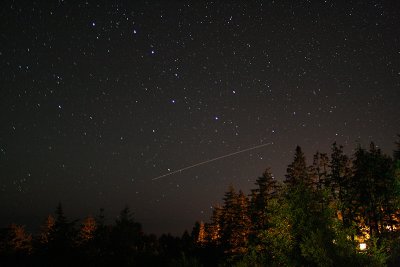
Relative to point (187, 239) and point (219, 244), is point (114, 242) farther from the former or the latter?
point (187, 239)

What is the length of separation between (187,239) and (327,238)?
275 feet

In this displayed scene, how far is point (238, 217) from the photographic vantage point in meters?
58.4

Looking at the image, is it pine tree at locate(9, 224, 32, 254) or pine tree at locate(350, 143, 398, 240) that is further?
pine tree at locate(9, 224, 32, 254)

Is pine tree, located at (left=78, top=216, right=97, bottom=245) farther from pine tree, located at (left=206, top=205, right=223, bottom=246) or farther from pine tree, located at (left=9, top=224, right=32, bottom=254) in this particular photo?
pine tree, located at (left=206, top=205, right=223, bottom=246)

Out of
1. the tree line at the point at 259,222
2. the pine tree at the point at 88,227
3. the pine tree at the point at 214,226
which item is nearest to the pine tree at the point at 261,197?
the tree line at the point at 259,222

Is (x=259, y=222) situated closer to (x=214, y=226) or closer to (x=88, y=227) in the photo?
(x=214, y=226)

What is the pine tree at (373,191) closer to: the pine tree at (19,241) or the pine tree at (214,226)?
the pine tree at (214,226)

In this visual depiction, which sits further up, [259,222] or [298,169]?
[298,169]

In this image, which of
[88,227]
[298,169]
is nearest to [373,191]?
[298,169]

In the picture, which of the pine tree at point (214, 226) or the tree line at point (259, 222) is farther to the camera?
the pine tree at point (214, 226)

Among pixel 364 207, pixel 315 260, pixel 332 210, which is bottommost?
pixel 315 260

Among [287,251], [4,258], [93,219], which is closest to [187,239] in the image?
[93,219]

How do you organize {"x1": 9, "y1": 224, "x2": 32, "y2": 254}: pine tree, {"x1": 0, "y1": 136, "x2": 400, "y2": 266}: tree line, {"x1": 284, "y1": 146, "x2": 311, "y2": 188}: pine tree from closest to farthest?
{"x1": 0, "y1": 136, "x2": 400, "y2": 266}: tree line
{"x1": 284, "y1": 146, "x2": 311, "y2": 188}: pine tree
{"x1": 9, "y1": 224, "x2": 32, "y2": 254}: pine tree

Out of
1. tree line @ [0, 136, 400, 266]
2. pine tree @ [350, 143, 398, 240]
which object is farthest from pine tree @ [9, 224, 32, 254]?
pine tree @ [350, 143, 398, 240]
